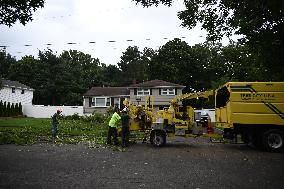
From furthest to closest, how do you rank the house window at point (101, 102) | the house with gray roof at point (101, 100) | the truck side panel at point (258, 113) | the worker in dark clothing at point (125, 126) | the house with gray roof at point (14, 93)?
the house with gray roof at point (14, 93) → the house window at point (101, 102) → the house with gray roof at point (101, 100) → the worker in dark clothing at point (125, 126) → the truck side panel at point (258, 113)

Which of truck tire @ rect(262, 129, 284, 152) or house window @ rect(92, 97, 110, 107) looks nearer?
truck tire @ rect(262, 129, 284, 152)

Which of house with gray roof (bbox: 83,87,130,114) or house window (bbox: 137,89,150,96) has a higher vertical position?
house window (bbox: 137,89,150,96)

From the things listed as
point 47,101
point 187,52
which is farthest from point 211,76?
point 47,101

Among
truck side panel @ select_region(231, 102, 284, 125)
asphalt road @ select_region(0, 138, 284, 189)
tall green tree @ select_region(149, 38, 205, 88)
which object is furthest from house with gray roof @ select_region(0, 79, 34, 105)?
truck side panel @ select_region(231, 102, 284, 125)

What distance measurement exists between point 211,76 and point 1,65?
178ft

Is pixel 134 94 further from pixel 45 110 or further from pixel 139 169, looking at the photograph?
pixel 139 169

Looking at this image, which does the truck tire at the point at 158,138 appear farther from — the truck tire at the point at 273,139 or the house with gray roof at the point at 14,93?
the house with gray roof at the point at 14,93

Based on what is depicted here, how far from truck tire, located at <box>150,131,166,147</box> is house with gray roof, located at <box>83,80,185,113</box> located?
31.4 meters

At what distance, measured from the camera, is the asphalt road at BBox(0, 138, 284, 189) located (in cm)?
846

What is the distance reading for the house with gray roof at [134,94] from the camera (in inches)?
1955

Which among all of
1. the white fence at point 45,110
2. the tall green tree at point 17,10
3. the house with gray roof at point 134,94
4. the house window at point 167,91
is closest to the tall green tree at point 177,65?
the house with gray roof at point 134,94

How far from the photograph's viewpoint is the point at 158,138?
1686 cm

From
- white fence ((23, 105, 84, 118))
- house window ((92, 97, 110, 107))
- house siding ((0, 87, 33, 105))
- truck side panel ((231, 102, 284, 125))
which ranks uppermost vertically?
house siding ((0, 87, 33, 105))

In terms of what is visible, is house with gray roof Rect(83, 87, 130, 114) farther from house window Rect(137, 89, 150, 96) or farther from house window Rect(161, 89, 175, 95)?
house window Rect(161, 89, 175, 95)
